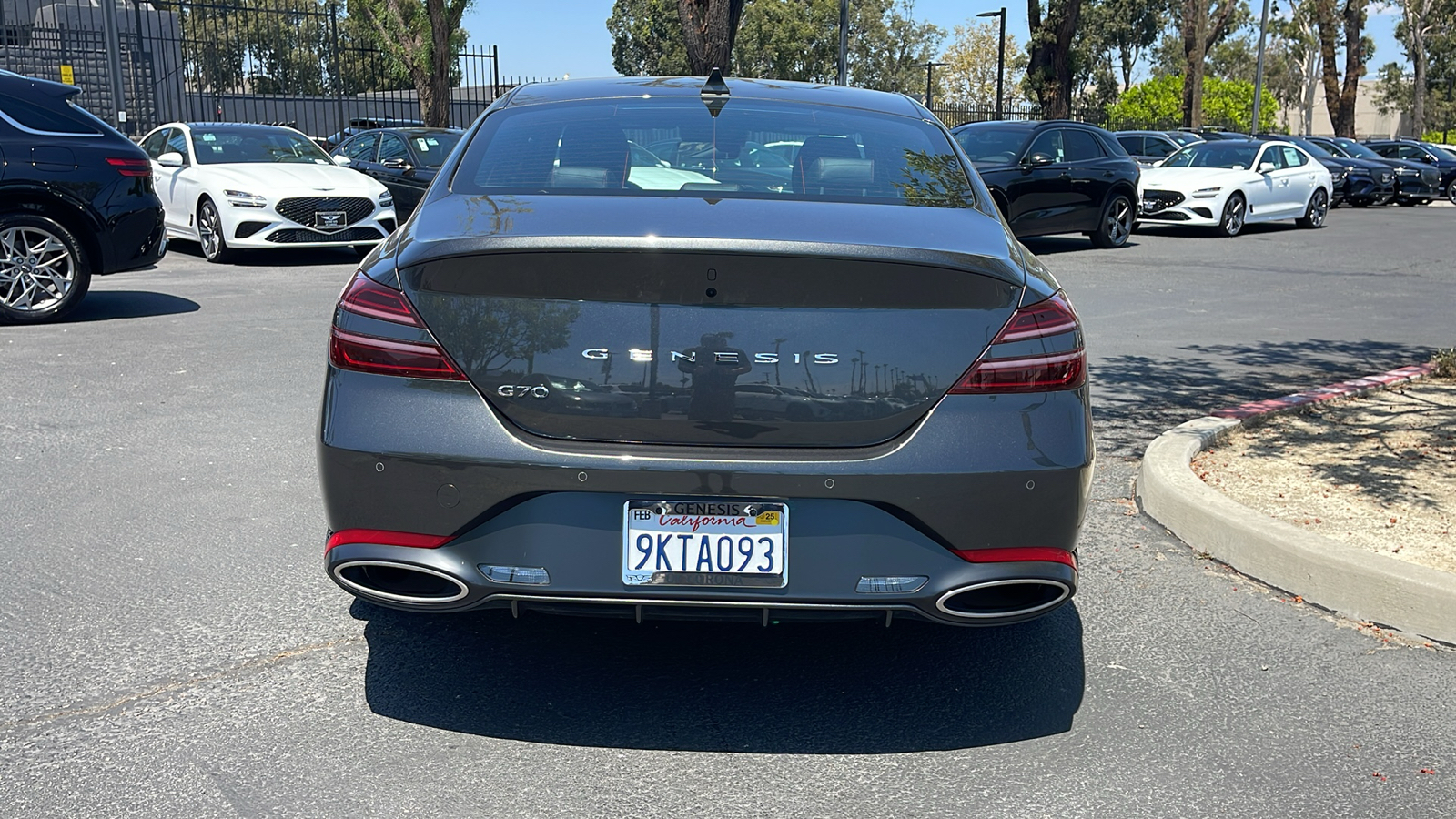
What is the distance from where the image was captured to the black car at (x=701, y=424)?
10.3 ft

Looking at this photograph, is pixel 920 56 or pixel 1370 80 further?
pixel 1370 80

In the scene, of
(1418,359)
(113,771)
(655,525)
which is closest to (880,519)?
(655,525)

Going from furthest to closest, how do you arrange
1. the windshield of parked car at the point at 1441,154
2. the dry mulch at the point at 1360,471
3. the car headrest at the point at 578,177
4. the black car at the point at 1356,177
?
the windshield of parked car at the point at 1441,154 → the black car at the point at 1356,177 → the dry mulch at the point at 1360,471 → the car headrest at the point at 578,177

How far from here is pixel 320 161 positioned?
51.9 feet

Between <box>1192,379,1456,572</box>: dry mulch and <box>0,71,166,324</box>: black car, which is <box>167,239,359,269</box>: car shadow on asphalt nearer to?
<box>0,71,166,324</box>: black car

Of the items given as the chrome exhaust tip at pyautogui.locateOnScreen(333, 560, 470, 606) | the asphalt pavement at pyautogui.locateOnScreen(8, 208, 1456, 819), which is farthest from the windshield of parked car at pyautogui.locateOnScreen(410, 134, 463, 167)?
the chrome exhaust tip at pyautogui.locateOnScreen(333, 560, 470, 606)

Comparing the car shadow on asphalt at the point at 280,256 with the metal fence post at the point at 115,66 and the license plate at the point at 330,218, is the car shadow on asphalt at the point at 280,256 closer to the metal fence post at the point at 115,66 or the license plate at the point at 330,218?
the license plate at the point at 330,218

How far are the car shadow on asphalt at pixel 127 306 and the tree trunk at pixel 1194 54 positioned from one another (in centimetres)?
3107

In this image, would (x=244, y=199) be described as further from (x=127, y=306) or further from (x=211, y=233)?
(x=127, y=306)

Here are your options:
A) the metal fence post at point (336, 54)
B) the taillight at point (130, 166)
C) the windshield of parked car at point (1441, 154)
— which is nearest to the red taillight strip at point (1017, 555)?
the taillight at point (130, 166)

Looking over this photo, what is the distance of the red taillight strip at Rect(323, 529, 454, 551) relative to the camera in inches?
128

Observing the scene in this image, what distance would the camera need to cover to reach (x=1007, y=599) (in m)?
3.38

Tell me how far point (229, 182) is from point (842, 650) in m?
12.2

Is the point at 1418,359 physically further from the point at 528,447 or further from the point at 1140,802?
the point at 528,447
